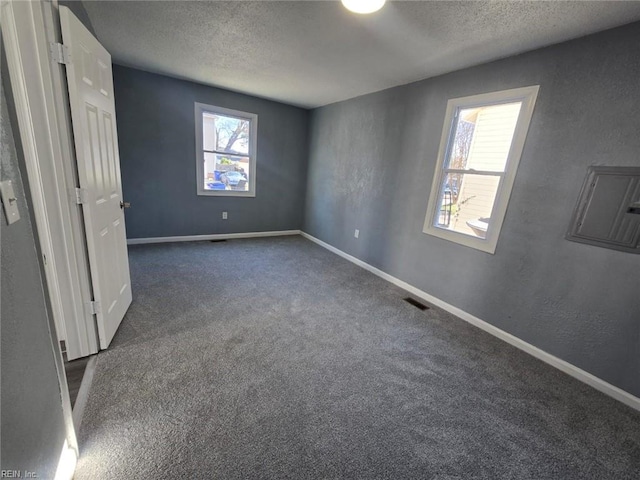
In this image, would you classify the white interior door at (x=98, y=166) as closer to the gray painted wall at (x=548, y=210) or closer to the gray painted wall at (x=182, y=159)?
the gray painted wall at (x=182, y=159)

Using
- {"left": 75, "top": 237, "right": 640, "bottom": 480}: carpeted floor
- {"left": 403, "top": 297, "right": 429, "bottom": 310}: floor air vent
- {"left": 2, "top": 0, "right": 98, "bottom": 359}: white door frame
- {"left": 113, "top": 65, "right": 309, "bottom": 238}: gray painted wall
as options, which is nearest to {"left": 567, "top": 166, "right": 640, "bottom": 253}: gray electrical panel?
{"left": 75, "top": 237, "right": 640, "bottom": 480}: carpeted floor

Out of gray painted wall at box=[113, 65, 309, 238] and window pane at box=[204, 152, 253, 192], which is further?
window pane at box=[204, 152, 253, 192]

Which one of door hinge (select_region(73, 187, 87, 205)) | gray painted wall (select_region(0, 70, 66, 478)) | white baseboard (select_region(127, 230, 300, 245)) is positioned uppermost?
door hinge (select_region(73, 187, 87, 205))

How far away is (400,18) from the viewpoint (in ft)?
5.81

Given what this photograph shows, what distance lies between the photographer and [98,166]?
1688 mm

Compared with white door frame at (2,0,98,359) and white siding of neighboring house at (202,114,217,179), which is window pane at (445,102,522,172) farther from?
white siding of neighboring house at (202,114,217,179)

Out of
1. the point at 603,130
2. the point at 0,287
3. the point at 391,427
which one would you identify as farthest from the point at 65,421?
the point at 603,130

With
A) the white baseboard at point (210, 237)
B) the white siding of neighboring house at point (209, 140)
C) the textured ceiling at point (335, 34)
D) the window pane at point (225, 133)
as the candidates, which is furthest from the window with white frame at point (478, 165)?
the white siding of neighboring house at point (209, 140)

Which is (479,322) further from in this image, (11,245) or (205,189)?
(205,189)

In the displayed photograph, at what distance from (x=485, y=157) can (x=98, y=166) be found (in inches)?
122

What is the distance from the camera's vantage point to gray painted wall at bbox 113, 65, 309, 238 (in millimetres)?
3502

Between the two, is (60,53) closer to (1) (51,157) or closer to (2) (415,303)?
(1) (51,157)

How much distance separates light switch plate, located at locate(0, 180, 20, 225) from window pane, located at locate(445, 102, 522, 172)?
117 inches

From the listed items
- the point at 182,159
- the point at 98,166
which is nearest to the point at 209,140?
the point at 182,159
